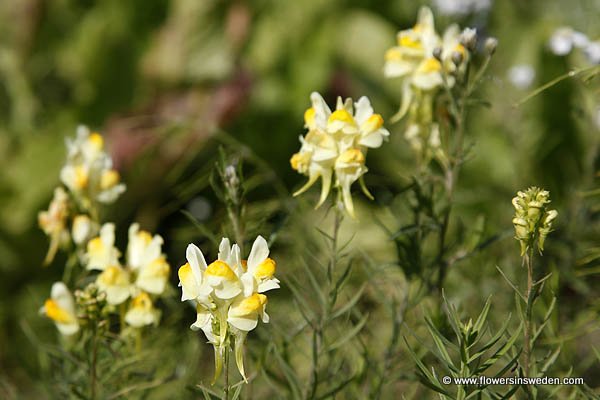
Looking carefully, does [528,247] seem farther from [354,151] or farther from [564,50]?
[564,50]

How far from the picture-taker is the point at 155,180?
172 centimetres

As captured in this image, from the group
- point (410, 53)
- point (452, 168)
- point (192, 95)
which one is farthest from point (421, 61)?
point (192, 95)

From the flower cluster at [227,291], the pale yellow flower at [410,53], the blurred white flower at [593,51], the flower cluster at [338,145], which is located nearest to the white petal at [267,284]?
the flower cluster at [227,291]

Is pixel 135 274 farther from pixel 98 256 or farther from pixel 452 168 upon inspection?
pixel 452 168

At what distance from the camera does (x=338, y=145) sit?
0.62m

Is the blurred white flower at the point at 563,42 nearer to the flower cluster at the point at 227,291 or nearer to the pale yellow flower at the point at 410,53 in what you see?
the pale yellow flower at the point at 410,53

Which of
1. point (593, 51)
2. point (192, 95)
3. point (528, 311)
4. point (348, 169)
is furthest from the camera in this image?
point (192, 95)

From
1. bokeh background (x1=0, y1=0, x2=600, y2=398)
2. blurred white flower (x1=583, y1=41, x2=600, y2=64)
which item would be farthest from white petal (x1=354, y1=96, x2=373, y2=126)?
bokeh background (x1=0, y1=0, x2=600, y2=398)

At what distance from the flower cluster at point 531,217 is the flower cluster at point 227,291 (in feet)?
0.55

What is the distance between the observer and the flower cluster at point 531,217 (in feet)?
1.63

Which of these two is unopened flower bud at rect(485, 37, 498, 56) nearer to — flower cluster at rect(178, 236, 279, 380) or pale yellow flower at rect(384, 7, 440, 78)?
pale yellow flower at rect(384, 7, 440, 78)

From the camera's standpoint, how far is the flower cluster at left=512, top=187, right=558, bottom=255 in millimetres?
497

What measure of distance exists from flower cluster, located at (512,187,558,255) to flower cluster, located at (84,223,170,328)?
310 millimetres

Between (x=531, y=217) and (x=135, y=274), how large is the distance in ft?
1.19
